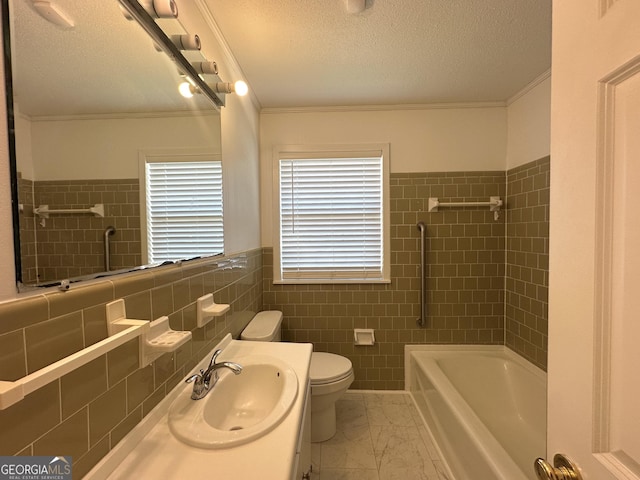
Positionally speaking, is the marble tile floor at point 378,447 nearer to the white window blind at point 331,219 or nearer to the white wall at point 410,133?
the white window blind at point 331,219

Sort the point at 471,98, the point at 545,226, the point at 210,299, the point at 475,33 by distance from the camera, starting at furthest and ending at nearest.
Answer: the point at 471,98, the point at 545,226, the point at 475,33, the point at 210,299

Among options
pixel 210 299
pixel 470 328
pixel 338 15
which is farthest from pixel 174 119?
pixel 470 328

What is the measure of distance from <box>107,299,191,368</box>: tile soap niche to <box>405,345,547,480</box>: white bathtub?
1.44 meters

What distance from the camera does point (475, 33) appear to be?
1.53 meters

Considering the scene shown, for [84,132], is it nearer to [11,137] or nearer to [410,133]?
[11,137]

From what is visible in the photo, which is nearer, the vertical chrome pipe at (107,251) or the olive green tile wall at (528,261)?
the vertical chrome pipe at (107,251)

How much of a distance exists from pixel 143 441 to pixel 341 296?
1767 millimetres


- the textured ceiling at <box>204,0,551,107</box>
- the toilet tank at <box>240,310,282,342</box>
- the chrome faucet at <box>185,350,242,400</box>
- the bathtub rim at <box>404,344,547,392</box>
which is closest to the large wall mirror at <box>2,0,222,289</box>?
the chrome faucet at <box>185,350,242,400</box>

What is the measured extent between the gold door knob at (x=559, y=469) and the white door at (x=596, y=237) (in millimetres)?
14

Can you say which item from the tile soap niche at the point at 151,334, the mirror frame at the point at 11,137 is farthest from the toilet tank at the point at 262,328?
the mirror frame at the point at 11,137

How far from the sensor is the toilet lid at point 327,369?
5.84 feet

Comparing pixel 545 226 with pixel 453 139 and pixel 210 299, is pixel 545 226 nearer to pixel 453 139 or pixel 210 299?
pixel 453 139

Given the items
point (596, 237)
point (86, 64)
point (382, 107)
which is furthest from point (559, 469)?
point (382, 107)

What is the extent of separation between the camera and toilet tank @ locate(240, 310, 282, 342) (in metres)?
1.66
